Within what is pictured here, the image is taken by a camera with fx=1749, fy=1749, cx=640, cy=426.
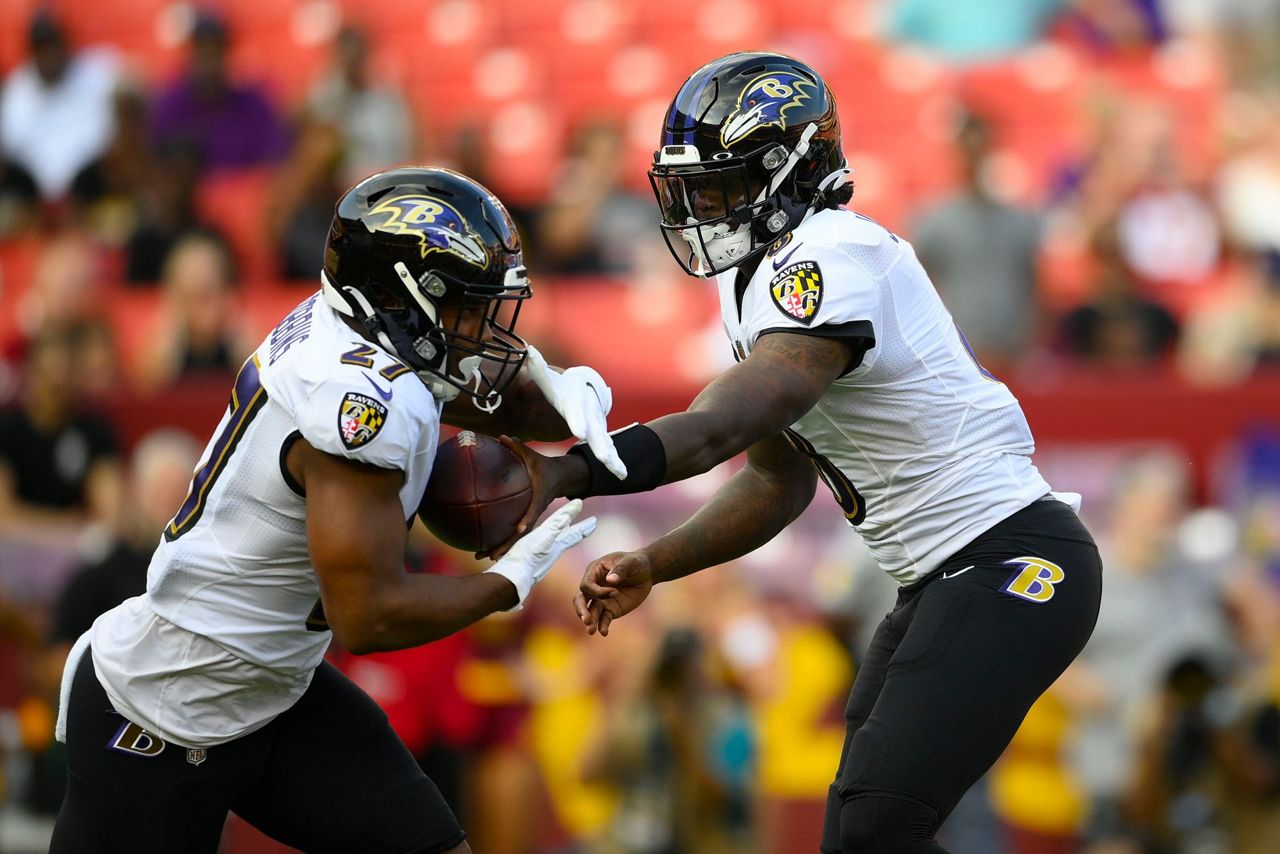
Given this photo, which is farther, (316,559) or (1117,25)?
(1117,25)

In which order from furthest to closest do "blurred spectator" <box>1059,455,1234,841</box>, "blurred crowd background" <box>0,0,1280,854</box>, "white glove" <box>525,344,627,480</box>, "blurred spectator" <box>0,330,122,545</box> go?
1. "blurred spectator" <box>0,330,122,545</box>
2. "blurred spectator" <box>1059,455,1234,841</box>
3. "blurred crowd background" <box>0,0,1280,854</box>
4. "white glove" <box>525,344,627,480</box>

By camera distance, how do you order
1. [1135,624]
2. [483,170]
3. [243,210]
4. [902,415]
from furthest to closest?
[243,210], [483,170], [1135,624], [902,415]

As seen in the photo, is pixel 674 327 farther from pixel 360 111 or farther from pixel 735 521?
pixel 735 521

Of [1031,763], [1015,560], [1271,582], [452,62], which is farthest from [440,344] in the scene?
[452,62]

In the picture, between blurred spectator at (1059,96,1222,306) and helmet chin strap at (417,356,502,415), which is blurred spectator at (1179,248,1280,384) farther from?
helmet chin strap at (417,356,502,415)

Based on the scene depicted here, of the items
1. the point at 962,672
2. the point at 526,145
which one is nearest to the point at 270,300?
the point at 526,145

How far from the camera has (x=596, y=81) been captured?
11344 millimetres

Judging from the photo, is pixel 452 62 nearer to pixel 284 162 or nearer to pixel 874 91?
pixel 284 162

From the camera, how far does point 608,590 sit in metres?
3.85

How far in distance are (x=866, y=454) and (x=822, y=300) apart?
1.47ft

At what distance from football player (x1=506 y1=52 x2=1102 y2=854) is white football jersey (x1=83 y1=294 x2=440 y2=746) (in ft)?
1.54

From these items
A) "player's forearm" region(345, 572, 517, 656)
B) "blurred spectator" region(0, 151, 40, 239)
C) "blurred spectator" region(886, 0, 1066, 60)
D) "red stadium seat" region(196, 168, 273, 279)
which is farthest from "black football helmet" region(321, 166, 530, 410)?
"blurred spectator" region(886, 0, 1066, 60)

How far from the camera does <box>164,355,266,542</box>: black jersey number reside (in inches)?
148

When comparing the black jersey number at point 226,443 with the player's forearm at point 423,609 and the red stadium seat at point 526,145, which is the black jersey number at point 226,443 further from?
the red stadium seat at point 526,145
